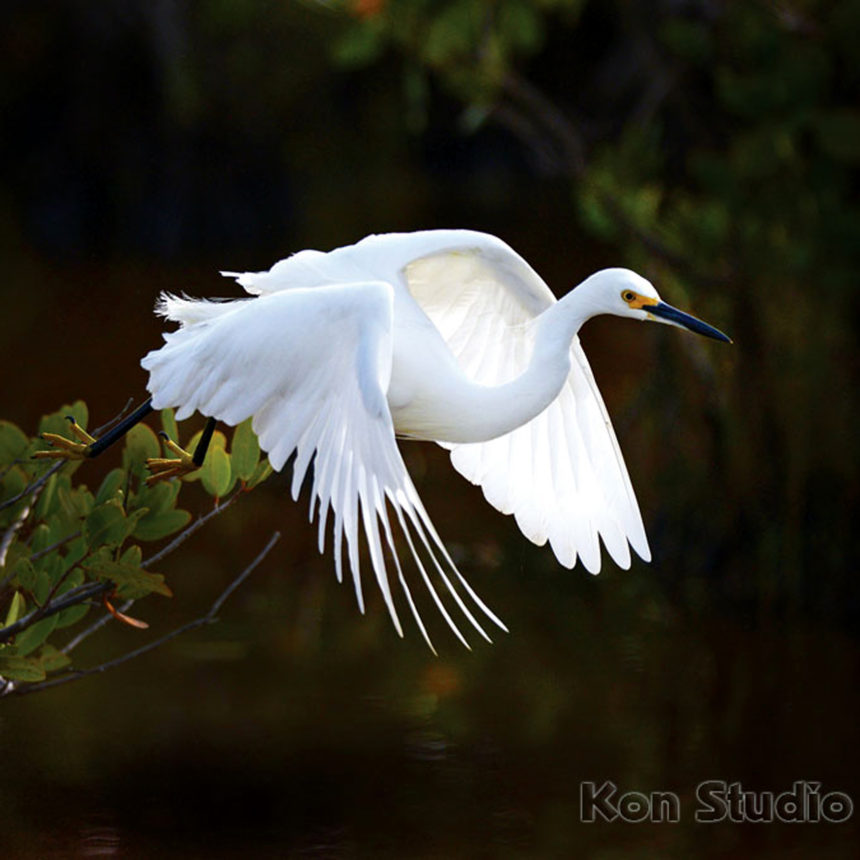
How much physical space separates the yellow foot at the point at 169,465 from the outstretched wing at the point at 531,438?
57 cm

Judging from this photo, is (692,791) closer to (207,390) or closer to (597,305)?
(597,305)

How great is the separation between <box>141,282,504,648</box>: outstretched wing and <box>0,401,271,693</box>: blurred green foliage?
0.24m

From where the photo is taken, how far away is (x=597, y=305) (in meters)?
3.30

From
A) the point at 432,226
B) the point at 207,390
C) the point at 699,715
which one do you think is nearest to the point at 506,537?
the point at 699,715

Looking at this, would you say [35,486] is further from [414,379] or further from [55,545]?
[414,379]

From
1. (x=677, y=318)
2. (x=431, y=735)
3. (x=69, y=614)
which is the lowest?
(x=431, y=735)

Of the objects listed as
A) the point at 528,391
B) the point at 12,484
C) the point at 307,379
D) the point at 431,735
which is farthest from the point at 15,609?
the point at 431,735

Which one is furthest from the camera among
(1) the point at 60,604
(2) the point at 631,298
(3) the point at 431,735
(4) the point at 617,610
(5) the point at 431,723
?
(4) the point at 617,610

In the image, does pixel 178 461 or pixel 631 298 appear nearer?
pixel 631 298

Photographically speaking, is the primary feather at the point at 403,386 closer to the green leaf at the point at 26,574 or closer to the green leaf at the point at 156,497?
the green leaf at the point at 156,497

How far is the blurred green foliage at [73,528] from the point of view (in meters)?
3.09

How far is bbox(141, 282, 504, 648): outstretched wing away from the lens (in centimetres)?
288

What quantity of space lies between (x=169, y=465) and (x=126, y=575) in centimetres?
45

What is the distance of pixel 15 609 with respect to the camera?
136 inches
